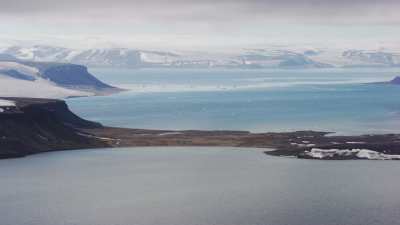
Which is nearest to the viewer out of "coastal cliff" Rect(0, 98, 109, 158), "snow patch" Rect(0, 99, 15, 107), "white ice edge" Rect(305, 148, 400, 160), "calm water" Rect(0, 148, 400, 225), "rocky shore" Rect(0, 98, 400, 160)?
"calm water" Rect(0, 148, 400, 225)

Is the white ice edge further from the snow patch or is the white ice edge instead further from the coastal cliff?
the snow patch

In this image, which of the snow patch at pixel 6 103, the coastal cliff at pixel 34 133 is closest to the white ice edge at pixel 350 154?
the coastal cliff at pixel 34 133

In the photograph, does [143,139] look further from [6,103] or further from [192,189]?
[192,189]

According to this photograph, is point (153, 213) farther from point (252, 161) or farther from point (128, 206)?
point (252, 161)

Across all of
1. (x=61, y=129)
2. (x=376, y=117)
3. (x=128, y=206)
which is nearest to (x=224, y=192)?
(x=128, y=206)

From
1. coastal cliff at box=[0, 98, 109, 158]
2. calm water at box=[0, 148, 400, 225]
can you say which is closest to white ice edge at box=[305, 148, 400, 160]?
calm water at box=[0, 148, 400, 225]
